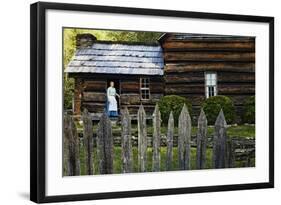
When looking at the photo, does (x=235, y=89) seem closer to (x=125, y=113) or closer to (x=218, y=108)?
(x=218, y=108)

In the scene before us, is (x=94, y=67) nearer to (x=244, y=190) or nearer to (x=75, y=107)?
(x=75, y=107)

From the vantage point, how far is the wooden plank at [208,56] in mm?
6762

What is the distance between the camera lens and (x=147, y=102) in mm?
6617

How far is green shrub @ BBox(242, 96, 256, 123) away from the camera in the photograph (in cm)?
706

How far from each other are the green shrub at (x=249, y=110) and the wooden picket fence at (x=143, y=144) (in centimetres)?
22

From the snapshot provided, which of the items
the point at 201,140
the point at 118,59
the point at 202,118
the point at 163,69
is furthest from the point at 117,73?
the point at 201,140

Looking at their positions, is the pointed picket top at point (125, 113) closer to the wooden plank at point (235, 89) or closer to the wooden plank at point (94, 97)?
the wooden plank at point (94, 97)

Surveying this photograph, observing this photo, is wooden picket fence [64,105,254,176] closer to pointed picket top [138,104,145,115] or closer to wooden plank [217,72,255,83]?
pointed picket top [138,104,145,115]

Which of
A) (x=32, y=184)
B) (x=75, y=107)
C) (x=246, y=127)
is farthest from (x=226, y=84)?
(x=32, y=184)

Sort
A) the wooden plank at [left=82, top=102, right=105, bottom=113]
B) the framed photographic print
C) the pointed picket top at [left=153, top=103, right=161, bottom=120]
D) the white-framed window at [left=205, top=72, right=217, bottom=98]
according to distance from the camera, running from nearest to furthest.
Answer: the framed photographic print, the wooden plank at [left=82, top=102, right=105, bottom=113], the pointed picket top at [left=153, top=103, right=161, bottom=120], the white-framed window at [left=205, top=72, right=217, bottom=98]

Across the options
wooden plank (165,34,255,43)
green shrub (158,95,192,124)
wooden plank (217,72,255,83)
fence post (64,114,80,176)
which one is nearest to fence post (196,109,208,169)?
green shrub (158,95,192,124)

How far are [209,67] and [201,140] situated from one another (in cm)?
62

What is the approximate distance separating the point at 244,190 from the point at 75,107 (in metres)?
1.72

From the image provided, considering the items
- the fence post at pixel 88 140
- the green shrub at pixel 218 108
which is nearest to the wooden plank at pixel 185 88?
the green shrub at pixel 218 108
